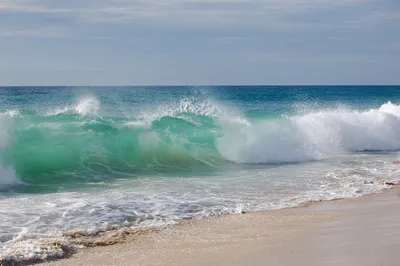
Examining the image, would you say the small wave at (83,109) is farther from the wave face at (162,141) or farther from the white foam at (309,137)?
the white foam at (309,137)

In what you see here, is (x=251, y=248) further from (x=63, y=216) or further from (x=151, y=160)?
(x=151, y=160)

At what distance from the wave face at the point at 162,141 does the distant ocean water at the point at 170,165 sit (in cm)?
4

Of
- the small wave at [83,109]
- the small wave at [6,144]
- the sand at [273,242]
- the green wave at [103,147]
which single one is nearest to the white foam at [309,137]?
the green wave at [103,147]

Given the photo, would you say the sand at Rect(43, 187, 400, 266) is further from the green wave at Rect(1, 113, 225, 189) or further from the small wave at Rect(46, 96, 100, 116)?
the small wave at Rect(46, 96, 100, 116)

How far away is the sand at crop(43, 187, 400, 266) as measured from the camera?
604cm

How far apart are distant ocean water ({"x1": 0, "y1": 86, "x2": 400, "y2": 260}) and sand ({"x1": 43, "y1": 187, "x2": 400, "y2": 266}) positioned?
55 cm

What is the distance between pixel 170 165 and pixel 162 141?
7.96 feet

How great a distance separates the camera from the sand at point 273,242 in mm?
6035

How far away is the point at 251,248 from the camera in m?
6.57

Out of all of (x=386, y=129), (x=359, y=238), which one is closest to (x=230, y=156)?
(x=386, y=129)

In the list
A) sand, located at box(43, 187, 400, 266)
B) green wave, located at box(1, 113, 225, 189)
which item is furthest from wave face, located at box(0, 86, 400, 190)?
sand, located at box(43, 187, 400, 266)

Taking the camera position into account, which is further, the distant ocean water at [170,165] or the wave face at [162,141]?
the wave face at [162,141]

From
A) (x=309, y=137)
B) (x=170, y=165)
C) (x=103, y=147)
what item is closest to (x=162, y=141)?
(x=103, y=147)

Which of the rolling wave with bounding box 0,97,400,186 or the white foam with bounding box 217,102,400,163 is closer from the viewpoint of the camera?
the rolling wave with bounding box 0,97,400,186
